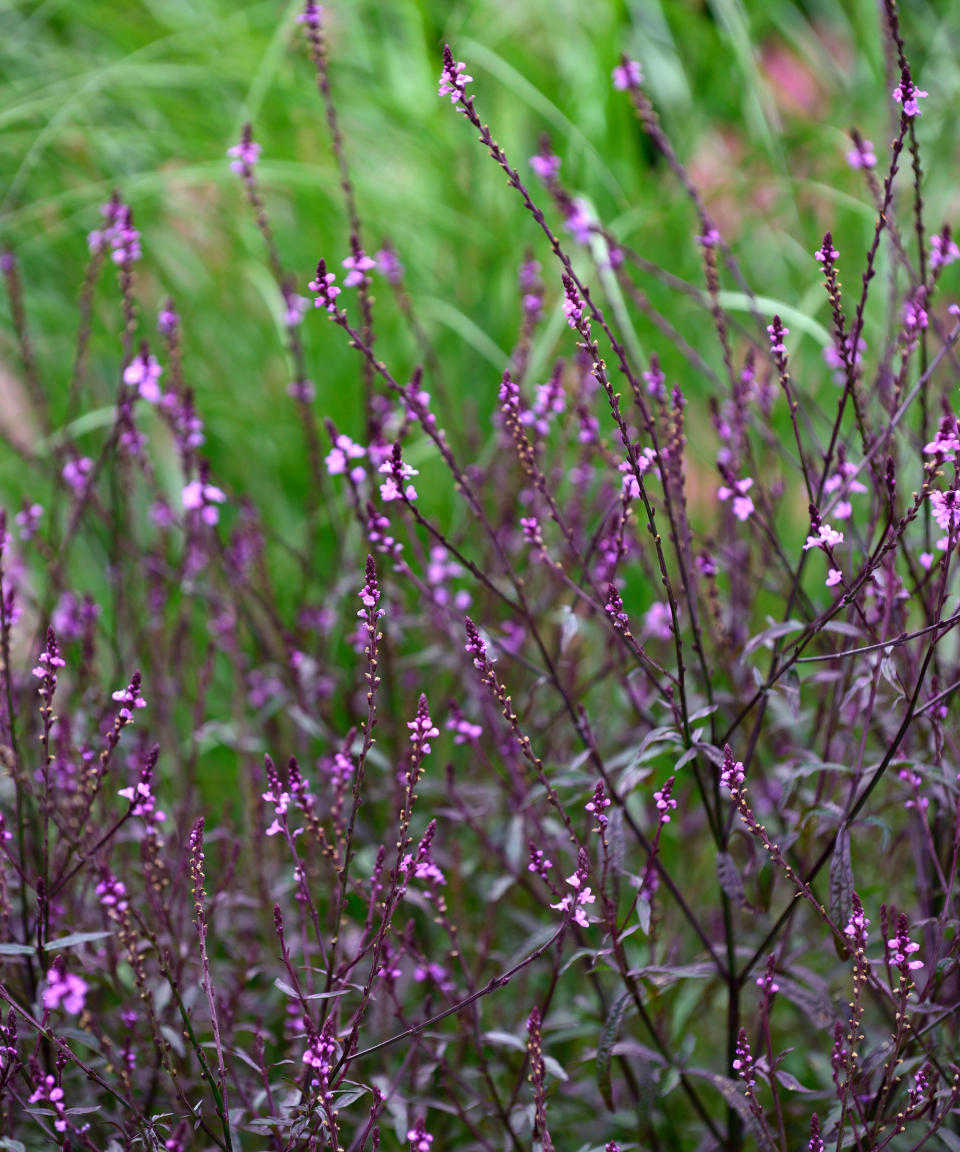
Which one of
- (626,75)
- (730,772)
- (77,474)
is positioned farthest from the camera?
(77,474)

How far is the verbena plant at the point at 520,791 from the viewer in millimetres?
1528

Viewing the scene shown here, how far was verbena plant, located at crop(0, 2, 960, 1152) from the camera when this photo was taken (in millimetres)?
1528

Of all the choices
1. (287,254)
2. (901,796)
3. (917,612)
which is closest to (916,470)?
(917,612)

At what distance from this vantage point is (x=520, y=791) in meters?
2.07

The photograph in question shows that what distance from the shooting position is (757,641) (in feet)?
5.70

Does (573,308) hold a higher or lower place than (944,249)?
lower

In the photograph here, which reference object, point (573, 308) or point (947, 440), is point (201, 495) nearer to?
point (573, 308)

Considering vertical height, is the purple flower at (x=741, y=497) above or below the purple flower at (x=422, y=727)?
above

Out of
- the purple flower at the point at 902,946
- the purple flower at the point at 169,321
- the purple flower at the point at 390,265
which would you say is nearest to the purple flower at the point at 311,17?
the purple flower at the point at 169,321

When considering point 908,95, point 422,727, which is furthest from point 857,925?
point 908,95

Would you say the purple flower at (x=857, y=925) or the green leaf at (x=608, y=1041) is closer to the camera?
the purple flower at (x=857, y=925)

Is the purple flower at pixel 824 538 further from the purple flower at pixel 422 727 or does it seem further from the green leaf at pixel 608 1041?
the green leaf at pixel 608 1041

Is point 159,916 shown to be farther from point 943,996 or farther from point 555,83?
point 555,83

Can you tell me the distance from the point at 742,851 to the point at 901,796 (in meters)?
0.40
